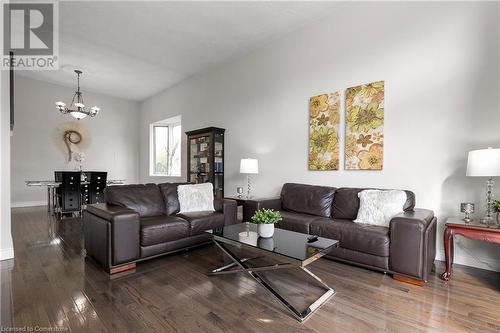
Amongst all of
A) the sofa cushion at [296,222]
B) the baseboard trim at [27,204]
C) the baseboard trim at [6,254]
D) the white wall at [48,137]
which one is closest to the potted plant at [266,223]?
the sofa cushion at [296,222]

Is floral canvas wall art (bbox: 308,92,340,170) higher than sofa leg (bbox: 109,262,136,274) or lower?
higher

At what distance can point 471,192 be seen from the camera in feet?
8.41

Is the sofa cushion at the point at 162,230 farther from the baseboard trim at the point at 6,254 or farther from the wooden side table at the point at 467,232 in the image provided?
the wooden side table at the point at 467,232

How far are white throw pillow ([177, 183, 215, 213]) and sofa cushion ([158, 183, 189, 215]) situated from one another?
0.06 meters

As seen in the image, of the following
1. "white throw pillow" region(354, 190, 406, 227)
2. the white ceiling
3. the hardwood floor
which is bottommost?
the hardwood floor

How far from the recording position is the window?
7237 millimetres

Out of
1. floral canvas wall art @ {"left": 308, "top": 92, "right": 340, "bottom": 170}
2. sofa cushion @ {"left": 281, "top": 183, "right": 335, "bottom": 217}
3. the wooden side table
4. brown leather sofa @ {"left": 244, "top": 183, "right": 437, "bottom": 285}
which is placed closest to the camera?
the wooden side table

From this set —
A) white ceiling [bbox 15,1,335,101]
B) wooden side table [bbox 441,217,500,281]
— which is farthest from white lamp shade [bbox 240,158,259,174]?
wooden side table [bbox 441,217,500,281]

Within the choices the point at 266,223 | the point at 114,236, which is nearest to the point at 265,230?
the point at 266,223

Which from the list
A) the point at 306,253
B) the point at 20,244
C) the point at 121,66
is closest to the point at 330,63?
the point at 306,253

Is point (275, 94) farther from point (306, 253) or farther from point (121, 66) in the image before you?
point (121, 66)

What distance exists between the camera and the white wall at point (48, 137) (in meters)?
6.05

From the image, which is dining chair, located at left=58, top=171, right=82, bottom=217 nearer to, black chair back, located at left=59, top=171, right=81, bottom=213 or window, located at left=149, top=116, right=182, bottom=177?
black chair back, located at left=59, top=171, right=81, bottom=213

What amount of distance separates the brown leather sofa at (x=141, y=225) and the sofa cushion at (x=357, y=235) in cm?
136
